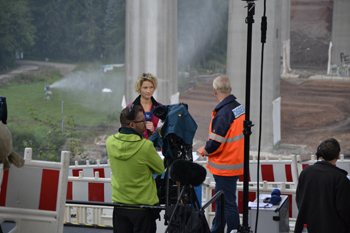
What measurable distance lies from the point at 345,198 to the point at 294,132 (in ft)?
102

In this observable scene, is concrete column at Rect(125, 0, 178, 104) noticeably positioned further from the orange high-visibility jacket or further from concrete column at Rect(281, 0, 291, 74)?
concrete column at Rect(281, 0, 291, 74)

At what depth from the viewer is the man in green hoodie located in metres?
4.02

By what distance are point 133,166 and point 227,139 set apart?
1419 millimetres

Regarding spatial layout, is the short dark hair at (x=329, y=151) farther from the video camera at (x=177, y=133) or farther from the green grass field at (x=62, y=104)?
the green grass field at (x=62, y=104)

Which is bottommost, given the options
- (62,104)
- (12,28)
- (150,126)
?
(62,104)

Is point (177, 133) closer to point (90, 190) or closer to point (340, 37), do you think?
point (90, 190)

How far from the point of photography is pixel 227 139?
201 inches

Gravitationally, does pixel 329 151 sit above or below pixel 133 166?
above

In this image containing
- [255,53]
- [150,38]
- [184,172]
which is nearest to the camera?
[184,172]

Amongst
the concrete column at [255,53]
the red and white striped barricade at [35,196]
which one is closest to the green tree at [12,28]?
the concrete column at [255,53]

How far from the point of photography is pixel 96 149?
34844 mm

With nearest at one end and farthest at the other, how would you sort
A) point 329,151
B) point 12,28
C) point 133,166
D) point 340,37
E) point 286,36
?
point 133,166
point 329,151
point 12,28
point 286,36
point 340,37

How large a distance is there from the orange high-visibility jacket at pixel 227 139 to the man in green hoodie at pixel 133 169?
1127 millimetres

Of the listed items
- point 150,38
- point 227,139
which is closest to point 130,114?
point 227,139
